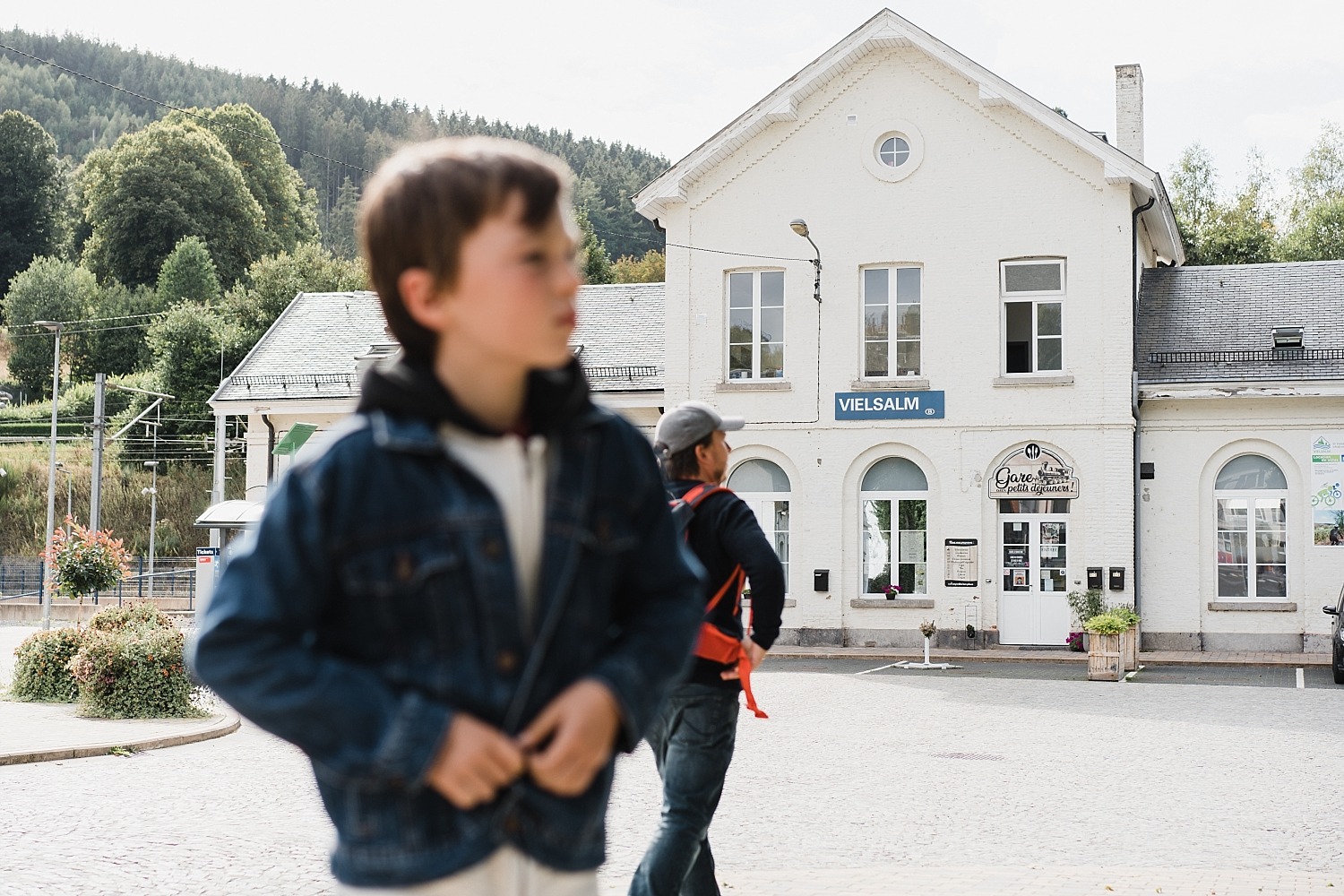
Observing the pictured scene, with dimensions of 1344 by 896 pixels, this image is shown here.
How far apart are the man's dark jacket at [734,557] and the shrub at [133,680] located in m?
11.4

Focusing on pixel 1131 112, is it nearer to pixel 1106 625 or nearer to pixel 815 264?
pixel 815 264

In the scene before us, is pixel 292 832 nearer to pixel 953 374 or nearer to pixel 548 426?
pixel 548 426

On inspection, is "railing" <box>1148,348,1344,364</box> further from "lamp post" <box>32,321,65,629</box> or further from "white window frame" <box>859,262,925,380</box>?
"lamp post" <box>32,321,65,629</box>

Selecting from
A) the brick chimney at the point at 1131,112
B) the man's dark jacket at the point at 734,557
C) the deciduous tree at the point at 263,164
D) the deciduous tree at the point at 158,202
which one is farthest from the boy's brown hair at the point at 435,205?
the deciduous tree at the point at 263,164

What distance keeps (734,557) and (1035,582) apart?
23.0 metres

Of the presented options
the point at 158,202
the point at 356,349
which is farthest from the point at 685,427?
the point at 158,202

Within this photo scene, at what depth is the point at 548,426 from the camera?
2.23m

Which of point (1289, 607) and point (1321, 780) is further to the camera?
point (1289, 607)

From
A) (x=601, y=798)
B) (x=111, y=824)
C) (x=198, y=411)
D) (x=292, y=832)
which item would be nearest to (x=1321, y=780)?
(x=292, y=832)

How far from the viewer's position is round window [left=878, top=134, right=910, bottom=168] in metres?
28.8

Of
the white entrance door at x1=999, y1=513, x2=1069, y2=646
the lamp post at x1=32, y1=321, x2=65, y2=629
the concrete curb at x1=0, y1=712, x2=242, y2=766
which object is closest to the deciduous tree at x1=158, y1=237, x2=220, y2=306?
the lamp post at x1=32, y1=321, x2=65, y2=629

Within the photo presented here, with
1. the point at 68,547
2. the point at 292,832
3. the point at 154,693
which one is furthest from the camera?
the point at 68,547

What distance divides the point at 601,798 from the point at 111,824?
7698 millimetres

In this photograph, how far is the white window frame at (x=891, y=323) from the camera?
92.7 feet
